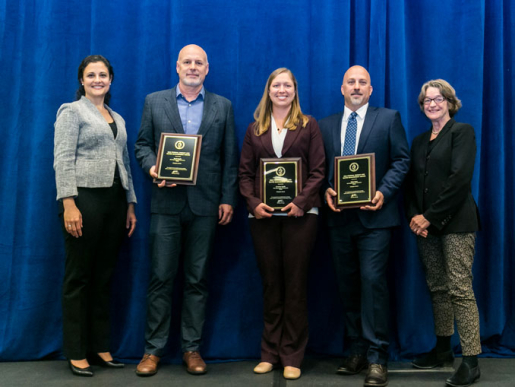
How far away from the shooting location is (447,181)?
105 inches

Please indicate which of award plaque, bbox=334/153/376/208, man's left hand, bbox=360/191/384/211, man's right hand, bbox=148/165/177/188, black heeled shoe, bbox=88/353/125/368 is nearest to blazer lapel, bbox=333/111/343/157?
award plaque, bbox=334/153/376/208

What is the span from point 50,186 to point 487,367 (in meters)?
2.96

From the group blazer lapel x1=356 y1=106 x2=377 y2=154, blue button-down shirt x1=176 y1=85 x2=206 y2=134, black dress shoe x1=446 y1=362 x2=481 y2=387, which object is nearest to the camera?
black dress shoe x1=446 y1=362 x2=481 y2=387

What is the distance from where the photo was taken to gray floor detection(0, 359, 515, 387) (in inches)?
105

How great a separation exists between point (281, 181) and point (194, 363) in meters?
1.18

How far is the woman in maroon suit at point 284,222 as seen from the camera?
2744 mm

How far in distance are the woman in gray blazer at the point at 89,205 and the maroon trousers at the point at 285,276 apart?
840 mm

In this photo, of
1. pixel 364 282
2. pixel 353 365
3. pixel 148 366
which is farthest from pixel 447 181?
pixel 148 366

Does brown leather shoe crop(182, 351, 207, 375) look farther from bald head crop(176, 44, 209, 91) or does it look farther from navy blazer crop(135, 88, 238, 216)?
bald head crop(176, 44, 209, 91)

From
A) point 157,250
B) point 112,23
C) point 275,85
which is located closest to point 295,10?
point 275,85

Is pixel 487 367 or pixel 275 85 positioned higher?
pixel 275 85

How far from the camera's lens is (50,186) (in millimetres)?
3219

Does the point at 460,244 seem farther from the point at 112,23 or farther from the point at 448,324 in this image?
the point at 112,23

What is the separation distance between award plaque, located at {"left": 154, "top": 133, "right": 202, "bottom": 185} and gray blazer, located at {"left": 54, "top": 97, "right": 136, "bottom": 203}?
0.28 m
